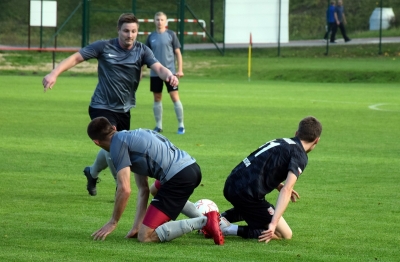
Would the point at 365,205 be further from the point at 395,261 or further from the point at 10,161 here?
the point at 10,161

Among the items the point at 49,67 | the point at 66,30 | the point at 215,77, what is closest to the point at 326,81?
the point at 215,77

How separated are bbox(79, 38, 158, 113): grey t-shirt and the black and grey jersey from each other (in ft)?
8.49

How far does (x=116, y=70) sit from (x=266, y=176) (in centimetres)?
319

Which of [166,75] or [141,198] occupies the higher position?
[166,75]

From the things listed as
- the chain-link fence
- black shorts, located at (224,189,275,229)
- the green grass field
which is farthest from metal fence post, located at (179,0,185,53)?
black shorts, located at (224,189,275,229)

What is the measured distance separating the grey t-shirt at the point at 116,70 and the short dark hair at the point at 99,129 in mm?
2661

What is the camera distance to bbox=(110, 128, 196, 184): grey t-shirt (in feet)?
25.4

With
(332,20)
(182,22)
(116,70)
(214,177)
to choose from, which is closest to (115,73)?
(116,70)

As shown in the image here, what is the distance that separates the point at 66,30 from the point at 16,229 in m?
38.1

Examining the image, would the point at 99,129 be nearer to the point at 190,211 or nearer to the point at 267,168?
the point at 190,211

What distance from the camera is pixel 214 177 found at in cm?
1208

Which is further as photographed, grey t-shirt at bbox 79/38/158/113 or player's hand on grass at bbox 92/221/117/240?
grey t-shirt at bbox 79/38/158/113

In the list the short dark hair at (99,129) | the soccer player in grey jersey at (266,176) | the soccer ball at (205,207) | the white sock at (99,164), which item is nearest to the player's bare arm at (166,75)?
the white sock at (99,164)

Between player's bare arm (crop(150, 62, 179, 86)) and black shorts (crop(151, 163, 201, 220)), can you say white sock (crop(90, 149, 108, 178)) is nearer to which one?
player's bare arm (crop(150, 62, 179, 86))
